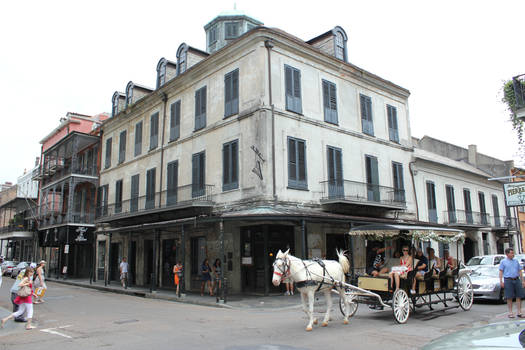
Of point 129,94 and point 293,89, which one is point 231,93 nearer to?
point 293,89

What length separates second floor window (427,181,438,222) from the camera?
985 inches

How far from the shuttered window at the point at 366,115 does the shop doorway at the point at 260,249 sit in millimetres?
7681

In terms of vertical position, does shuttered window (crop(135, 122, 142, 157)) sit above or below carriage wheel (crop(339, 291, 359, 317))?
above

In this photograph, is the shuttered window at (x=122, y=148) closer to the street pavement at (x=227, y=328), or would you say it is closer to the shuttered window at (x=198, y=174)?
the shuttered window at (x=198, y=174)

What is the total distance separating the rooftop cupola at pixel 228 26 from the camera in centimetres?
2662

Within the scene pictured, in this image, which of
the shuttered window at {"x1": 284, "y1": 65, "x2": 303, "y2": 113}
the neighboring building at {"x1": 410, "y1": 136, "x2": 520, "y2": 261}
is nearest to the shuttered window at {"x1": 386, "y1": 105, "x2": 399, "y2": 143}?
the neighboring building at {"x1": 410, "y1": 136, "x2": 520, "y2": 261}

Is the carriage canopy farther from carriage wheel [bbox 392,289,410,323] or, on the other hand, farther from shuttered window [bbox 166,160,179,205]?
shuttered window [bbox 166,160,179,205]

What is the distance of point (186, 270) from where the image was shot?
20.5 m

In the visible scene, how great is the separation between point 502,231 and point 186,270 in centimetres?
2473

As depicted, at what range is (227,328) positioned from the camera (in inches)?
372

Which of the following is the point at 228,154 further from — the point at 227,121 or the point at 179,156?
the point at 179,156

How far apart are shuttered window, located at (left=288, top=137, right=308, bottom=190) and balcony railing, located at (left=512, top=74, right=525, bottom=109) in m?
8.55

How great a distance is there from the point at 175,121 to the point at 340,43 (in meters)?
9.94

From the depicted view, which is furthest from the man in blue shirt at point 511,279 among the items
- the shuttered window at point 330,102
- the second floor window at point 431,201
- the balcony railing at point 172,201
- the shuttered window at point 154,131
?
the shuttered window at point 154,131
